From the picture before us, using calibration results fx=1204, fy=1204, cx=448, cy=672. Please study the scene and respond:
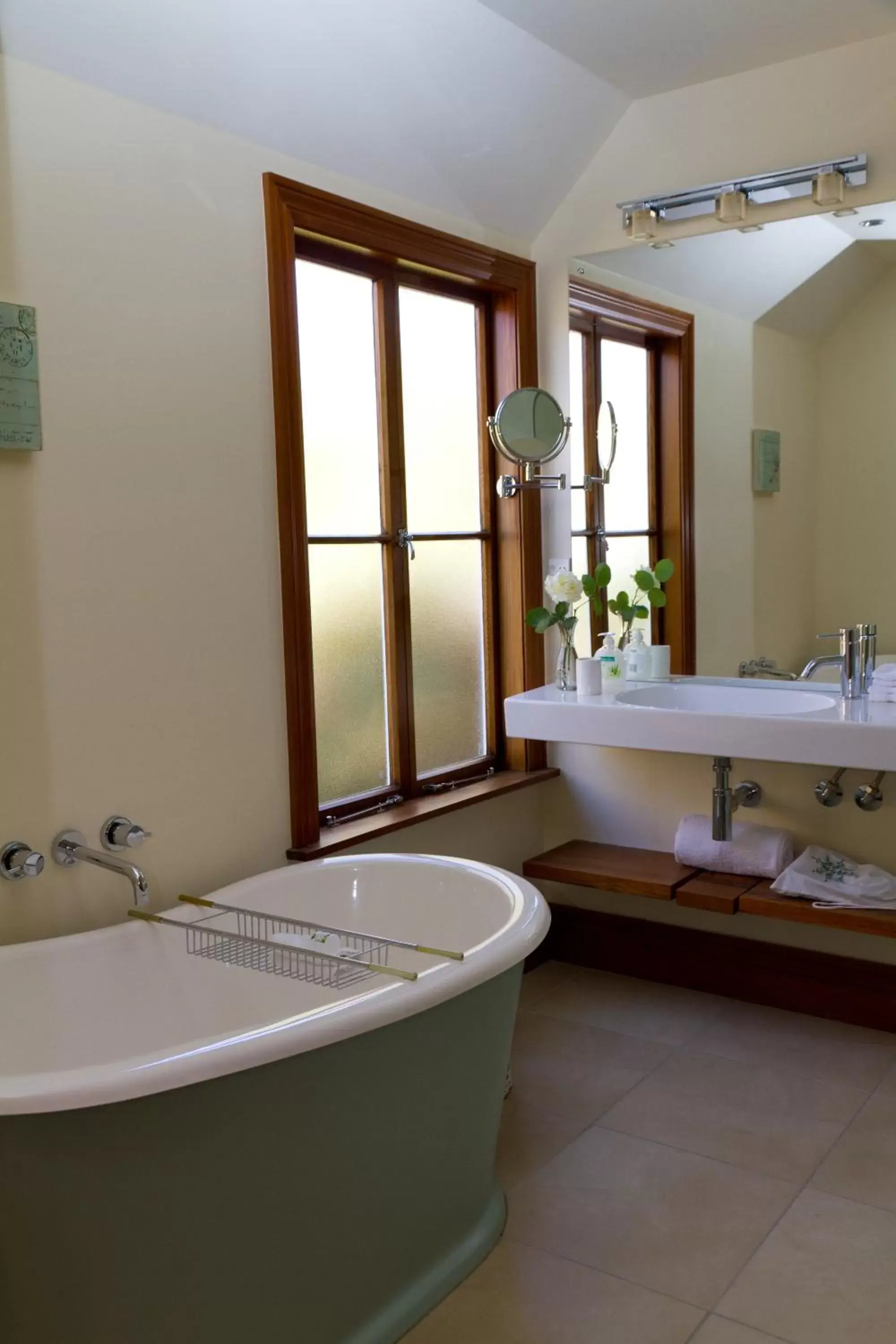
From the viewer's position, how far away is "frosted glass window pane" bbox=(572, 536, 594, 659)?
3566mm

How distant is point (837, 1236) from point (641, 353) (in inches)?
90.8

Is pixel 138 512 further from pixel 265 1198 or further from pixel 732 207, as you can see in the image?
pixel 732 207

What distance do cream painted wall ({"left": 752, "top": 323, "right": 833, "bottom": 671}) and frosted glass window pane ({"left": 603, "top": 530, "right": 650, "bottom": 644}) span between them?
33 cm

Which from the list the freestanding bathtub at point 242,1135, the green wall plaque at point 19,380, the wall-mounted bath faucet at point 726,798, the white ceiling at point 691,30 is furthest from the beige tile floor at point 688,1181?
the white ceiling at point 691,30

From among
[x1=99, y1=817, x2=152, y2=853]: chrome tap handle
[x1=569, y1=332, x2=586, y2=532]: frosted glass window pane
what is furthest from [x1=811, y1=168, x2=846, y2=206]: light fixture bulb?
[x1=99, y1=817, x2=152, y2=853]: chrome tap handle

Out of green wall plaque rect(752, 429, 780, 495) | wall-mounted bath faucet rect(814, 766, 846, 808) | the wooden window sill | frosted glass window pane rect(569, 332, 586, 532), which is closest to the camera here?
the wooden window sill

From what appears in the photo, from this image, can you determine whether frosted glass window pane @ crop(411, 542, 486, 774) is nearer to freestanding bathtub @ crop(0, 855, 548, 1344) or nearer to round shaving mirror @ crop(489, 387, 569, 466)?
round shaving mirror @ crop(489, 387, 569, 466)

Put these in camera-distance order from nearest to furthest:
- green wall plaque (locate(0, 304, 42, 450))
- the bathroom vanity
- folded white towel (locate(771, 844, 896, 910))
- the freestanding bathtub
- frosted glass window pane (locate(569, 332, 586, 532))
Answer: the freestanding bathtub < green wall plaque (locate(0, 304, 42, 450)) < the bathroom vanity < folded white towel (locate(771, 844, 896, 910)) < frosted glass window pane (locate(569, 332, 586, 532))

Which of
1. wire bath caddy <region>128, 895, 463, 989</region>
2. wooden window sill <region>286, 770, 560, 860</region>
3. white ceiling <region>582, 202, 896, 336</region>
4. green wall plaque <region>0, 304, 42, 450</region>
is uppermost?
white ceiling <region>582, 202, 896, 336</region>

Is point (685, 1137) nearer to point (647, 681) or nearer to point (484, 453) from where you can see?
point (647, 681)

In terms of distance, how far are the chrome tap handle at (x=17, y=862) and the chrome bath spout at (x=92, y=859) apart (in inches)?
3.3

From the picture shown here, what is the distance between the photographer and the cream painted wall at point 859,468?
3.02 m

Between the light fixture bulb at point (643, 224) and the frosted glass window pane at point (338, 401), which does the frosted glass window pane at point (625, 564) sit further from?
the frosted glass window pane at point (338, 401)

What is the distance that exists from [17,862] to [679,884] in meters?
1.74
